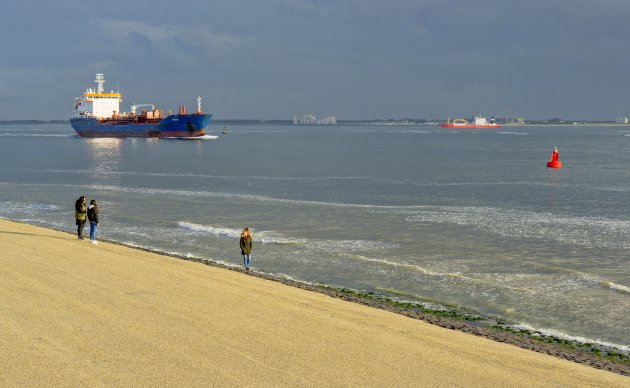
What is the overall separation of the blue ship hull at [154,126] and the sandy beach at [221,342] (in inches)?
5345

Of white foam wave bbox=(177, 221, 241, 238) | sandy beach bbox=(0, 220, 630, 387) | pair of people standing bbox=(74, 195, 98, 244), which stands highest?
pair of people standing bbox=(74, 195, 98, 244)

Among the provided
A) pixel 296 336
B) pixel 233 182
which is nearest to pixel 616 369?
pixel 296 336

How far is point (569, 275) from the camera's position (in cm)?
2219

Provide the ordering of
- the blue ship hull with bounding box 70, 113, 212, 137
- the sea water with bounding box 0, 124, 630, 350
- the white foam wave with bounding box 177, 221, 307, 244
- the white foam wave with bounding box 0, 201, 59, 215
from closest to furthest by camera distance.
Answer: the sea water with bounding box 0, 124, 630, 350 → the white foam wave with bounding box 177, 221, 307, 244 → the white foam wave with bounding box 0, 201, 59, 215 → the blue ship hull with bounding box 70, 113, 212, 137

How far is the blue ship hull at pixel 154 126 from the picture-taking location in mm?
151250

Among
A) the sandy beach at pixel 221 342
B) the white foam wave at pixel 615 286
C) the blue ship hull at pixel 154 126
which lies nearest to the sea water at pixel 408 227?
the white foam wave at pixel 615 286

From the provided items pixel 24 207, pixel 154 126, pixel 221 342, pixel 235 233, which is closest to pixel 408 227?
pixel 235 233

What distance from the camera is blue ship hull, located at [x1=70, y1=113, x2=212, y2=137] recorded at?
496 feet

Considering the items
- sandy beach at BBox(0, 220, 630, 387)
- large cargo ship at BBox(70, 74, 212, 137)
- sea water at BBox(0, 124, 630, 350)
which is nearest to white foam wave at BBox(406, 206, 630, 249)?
sea water at BBox(0, 124, 630, 350)

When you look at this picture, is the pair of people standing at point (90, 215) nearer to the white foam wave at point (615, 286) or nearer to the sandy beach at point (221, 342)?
the sandy beach at point (221, 342)

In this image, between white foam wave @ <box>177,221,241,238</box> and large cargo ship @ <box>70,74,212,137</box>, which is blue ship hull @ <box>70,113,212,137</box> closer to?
large cargo ship @ <box>70,74,212,137</box>

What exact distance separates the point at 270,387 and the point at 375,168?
68081mm

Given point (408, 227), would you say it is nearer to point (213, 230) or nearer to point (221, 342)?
point (213, 230)

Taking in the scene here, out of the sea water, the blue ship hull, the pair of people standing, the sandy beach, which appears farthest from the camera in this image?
the blue ship hull
